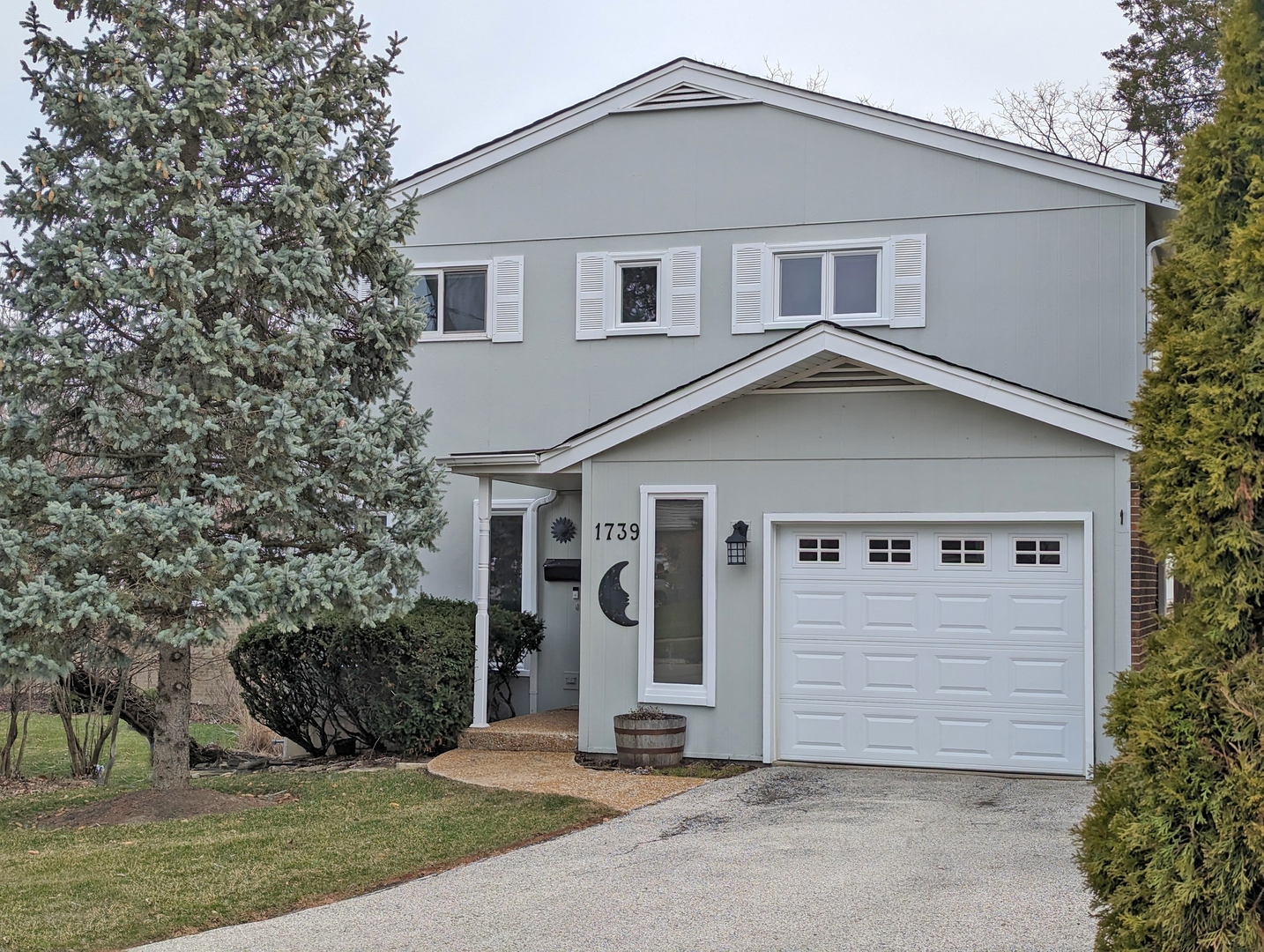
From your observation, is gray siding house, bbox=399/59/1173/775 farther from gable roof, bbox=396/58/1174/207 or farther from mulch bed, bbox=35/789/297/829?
mulch bed, bbox=35/789/297/829

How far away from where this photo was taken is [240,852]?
7629mm

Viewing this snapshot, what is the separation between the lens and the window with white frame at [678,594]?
11305 mm

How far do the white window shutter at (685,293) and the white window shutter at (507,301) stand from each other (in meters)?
1.78

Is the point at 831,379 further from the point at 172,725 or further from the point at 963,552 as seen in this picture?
the point at 172,725

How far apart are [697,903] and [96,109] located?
22.0 feet

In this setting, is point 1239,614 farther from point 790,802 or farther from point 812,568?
point 812,568

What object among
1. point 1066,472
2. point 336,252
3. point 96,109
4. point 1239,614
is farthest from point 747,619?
point 1239,614

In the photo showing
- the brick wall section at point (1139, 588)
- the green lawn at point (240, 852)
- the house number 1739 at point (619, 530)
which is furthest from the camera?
the house number 1739 at point (619, 530)

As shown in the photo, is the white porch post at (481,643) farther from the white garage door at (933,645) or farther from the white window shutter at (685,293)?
the white window shutter at (685,293)

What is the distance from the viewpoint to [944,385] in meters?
10.4

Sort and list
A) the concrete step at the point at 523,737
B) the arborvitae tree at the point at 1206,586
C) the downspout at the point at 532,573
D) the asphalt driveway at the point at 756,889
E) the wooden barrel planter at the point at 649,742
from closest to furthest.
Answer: the arborvitae tree at the point at 1206,586, the asphalt driveway at the point at 756,889, the wooden barrel planter at the point at 649,742, the concrete step at the point at 523,737, the downspout at the point at 532,573

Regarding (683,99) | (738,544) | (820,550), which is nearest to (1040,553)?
(820,550)

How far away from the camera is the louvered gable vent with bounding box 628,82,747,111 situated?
45.9ft

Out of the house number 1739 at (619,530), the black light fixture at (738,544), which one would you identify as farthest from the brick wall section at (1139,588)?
the house number 1739 at (619,530)
